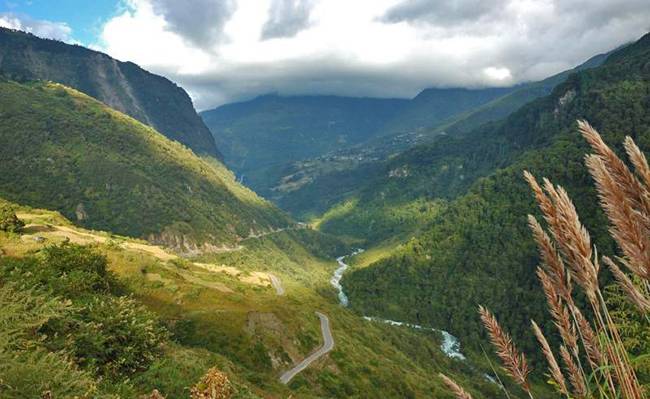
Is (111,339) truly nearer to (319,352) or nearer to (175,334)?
(175,334)

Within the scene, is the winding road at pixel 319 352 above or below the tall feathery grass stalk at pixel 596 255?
below

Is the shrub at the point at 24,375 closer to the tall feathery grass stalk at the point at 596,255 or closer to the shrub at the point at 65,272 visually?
the tall feathery grass stalk at the point at 596,255

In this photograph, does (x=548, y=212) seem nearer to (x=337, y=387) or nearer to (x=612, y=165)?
(x=612, y=165)

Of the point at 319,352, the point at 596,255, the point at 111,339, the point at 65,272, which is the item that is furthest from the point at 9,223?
the point at 596,255

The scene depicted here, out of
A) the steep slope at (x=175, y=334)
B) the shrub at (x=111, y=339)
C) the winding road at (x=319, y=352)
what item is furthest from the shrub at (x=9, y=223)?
the shrub at (x=111, y=339)

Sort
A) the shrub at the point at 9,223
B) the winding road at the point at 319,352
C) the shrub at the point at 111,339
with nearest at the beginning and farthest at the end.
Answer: the shrub at the point at 111,339 < the winding road at the point at 319,352 < the shrub at the point at 9,223

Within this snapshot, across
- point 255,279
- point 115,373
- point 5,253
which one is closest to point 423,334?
point 255,279

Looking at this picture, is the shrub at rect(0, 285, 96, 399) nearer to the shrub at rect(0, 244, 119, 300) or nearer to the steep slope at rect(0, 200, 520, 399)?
the steep slope at rect(0, 200, 520, 399)
